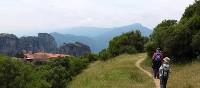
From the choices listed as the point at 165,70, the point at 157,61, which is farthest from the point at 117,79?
the point at 165,70

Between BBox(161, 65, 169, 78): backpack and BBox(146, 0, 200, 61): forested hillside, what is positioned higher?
BBox(146, 0, 200, 61): forested hillside

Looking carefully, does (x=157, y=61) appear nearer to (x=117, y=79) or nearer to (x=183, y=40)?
(x=117, y=79)

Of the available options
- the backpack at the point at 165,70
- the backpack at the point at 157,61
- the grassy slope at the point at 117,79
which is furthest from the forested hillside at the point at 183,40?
the backpack at the point at 165,70

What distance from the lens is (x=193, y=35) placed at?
51.8 meters

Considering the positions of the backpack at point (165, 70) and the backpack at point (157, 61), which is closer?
the backpack at point (165, 70)

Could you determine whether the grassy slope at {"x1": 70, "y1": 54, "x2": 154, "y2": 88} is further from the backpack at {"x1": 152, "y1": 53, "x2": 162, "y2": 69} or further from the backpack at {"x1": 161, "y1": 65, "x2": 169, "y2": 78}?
the backpack at {"x1": 161, "y1": 65, "x2": 169, "y2": 78}

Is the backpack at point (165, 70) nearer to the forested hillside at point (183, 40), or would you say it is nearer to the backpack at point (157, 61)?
the backpack at point (157, 61)

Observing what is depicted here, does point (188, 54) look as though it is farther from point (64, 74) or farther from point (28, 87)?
point (64, 74)

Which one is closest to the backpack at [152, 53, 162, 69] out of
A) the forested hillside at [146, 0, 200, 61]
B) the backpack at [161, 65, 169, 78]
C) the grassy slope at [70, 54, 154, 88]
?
the grassy slope at [70, 54, 154, 88]

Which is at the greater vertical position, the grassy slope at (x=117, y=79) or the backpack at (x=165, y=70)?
the backpack at (x=165, y=70)

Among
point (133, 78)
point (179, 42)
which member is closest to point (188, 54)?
point (179, 42)

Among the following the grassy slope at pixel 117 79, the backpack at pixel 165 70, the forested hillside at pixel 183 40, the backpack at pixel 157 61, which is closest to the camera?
the backpack at pixel 165 70

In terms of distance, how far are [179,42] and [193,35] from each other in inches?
80.2

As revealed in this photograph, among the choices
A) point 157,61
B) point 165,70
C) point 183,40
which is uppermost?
point 183,40
